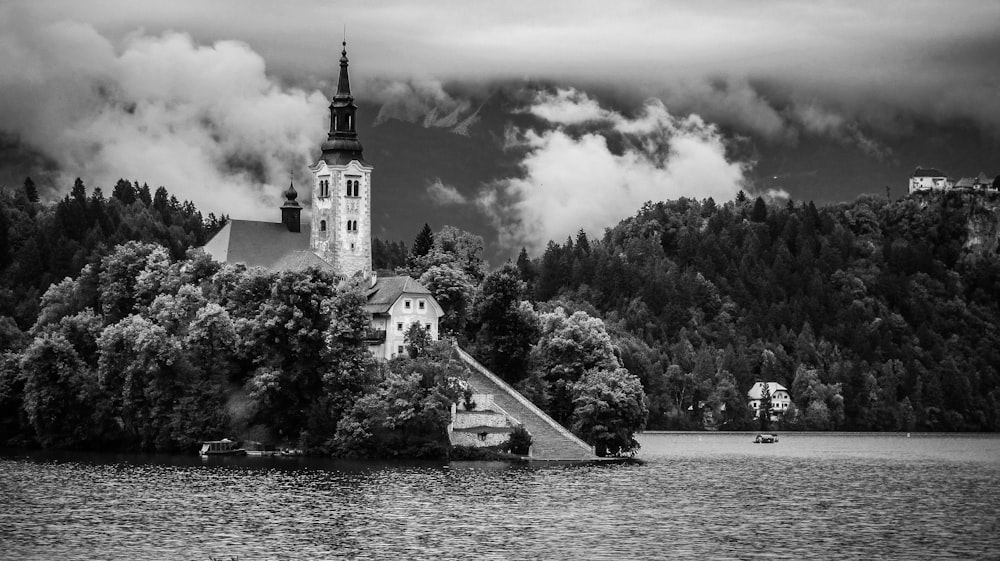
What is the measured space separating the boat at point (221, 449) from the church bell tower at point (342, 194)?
992 inches

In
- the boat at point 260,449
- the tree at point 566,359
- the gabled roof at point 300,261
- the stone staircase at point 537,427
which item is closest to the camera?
the stone staircase at point 537,427

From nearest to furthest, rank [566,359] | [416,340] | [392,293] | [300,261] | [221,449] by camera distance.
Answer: [221,449]
[416,340]
[566,359]
[392,293]
[300,261]

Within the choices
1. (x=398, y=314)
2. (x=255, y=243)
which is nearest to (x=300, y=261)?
(x=255, y=243)

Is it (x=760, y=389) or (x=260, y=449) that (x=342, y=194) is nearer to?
(x=260, y=449)

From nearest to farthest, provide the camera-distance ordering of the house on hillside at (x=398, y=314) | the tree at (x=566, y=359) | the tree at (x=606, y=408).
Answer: the tree at (x=606, y=408)
the tree at (x=566, y=359)
the house on hillside at (x=398, y=314)

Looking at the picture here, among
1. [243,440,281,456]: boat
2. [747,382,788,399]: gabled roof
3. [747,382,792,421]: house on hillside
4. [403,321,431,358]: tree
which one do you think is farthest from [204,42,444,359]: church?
[747,382,788,399]: gabled roof

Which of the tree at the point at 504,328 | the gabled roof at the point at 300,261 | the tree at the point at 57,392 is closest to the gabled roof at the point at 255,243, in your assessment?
the gabled roof at the point at 300,261

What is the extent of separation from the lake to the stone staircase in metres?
4.84

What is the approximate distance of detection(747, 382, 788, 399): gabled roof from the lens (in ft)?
615

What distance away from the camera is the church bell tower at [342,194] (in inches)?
4739

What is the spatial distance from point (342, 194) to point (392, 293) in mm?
17417

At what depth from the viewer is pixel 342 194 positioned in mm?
120812

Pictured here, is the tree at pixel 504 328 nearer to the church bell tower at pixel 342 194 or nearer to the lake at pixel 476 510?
the lake at pixel 476 510

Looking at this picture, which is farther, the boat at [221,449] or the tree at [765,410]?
the tree at [765,410]
